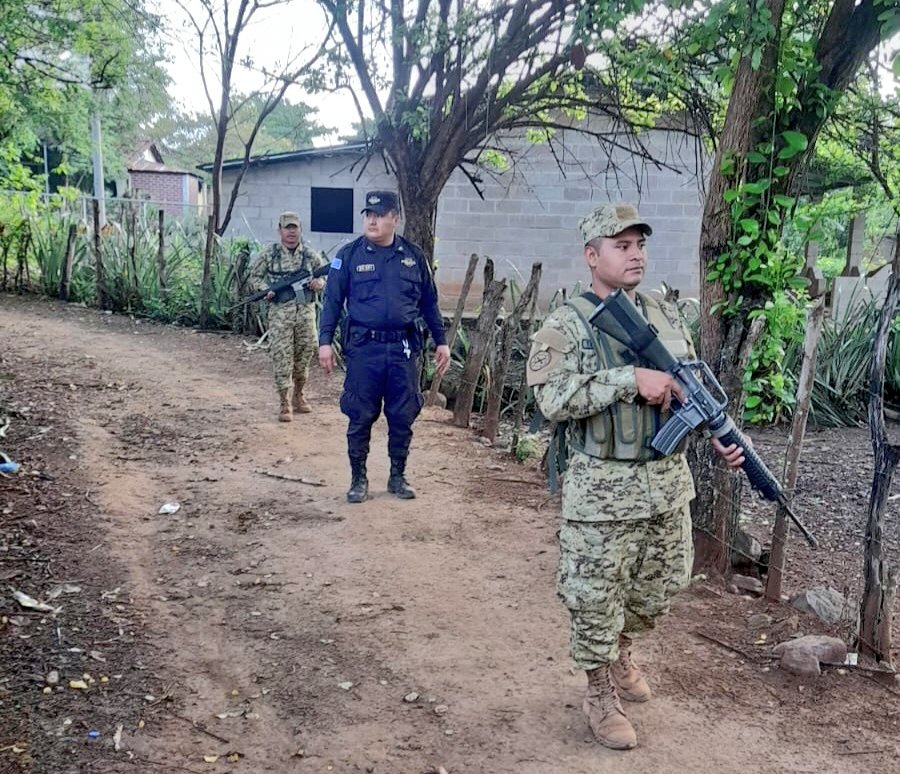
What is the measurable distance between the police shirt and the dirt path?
41.8 inches

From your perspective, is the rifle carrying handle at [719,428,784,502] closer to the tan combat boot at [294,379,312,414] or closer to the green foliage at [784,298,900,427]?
the tan combat boot at [294,379,312,414]

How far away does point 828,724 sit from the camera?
2736 millimetres

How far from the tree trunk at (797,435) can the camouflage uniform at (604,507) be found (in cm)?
103

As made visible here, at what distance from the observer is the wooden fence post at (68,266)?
12172mm

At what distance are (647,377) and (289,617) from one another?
74.5 inches

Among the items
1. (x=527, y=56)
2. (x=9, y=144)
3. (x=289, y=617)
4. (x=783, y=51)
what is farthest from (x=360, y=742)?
(x=9, y=144)

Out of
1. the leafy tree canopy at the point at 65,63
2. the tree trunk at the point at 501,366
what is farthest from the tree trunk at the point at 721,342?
the leafy tree canopy at the point at 65,63

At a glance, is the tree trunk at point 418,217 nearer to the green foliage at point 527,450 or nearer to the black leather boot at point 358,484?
the green foliage at point 527,450

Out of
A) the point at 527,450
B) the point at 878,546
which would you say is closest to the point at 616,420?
the point at 878,546

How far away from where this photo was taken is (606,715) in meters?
Answer: 2.57

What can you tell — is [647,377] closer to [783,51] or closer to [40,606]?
[783,51]

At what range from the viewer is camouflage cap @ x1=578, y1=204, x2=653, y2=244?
7.95 ft

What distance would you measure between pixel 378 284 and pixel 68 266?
31.0 ft

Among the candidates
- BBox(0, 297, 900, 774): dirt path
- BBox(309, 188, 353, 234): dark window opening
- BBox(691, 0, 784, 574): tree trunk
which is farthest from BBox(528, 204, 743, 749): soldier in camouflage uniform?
BBox(309, 188, 353, 234): dark window opening
